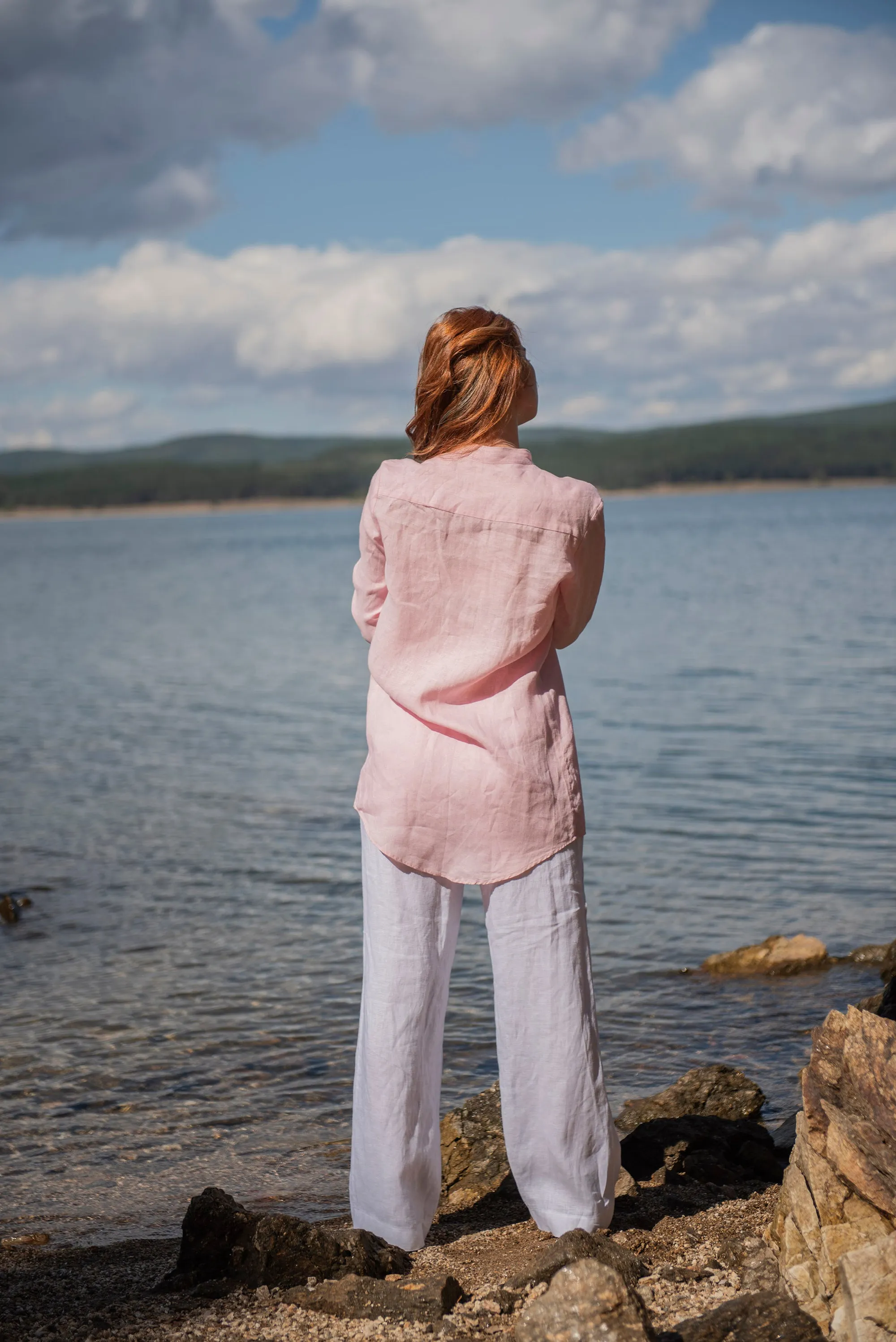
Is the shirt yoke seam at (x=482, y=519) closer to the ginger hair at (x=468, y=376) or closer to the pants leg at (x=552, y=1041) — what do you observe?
the ginger hair at (x=468, y=376)

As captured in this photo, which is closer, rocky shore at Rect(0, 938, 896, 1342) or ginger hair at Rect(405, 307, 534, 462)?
rocky shore at Rect(0, 938, 896, 1342)

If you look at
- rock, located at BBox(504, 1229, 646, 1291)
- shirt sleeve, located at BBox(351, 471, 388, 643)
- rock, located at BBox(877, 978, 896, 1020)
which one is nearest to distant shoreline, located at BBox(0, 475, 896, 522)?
rock, located at BBox(877, 978, 896, 1020)

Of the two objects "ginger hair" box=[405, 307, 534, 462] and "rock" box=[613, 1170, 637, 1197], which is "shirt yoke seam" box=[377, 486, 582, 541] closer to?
"ginger hair" box=[405, 307, 534, 462]

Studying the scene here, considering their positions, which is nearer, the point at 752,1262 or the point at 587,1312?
the point at 587,1312

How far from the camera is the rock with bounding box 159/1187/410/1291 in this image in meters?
3.11

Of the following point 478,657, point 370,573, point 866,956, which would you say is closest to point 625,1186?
point 478,657

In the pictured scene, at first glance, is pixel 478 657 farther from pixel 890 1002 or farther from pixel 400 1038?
pixel 890 1002

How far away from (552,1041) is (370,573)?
4.21 ft

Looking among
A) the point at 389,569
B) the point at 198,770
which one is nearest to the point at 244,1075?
the point at 389,569

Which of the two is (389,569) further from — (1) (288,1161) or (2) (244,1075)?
(2) (244,1075)

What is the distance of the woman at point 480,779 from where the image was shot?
10.2 ft

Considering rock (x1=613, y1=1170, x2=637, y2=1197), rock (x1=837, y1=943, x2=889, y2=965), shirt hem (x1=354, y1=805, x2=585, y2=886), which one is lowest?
rock (x1=837, y1=943, x2=889, y2=965)

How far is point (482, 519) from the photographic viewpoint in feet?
10.2

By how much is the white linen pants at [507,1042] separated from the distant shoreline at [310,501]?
14423 centimetres
